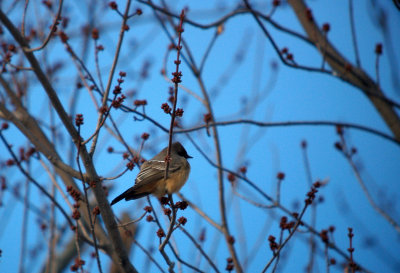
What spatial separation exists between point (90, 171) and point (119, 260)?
824mm

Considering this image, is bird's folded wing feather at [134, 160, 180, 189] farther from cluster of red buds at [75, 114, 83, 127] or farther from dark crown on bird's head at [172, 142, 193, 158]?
cluster of red buds at [75, 114, 83, 127]

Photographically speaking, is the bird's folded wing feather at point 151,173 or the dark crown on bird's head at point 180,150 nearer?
the bird's folded wing feather at point 151,173

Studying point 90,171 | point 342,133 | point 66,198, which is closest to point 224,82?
point 342,133

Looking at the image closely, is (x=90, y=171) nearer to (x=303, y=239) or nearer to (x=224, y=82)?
(x=303, y=239)

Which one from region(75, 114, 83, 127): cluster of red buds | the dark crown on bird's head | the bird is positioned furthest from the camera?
the dark crown on bird's head

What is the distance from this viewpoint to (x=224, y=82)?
6.64 meters

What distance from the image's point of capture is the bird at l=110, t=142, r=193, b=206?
13.7 ft

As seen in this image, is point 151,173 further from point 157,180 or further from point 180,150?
point 180,150

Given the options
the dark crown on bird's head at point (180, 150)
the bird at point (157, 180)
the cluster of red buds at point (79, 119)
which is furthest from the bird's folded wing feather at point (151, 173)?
the cluster of red buds at point (79, 119)

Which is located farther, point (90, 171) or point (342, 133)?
point (342, 133)

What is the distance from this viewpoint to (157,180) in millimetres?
4250

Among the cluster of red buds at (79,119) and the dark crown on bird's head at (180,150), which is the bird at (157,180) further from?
the cluster of red buds at (79,119)

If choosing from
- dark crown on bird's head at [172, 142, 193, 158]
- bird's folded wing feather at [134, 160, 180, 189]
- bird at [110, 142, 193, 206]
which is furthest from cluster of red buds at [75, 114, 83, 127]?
dark crown on bird's head at [172, 142, 193, 158]

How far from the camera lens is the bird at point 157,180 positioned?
4.16 m
